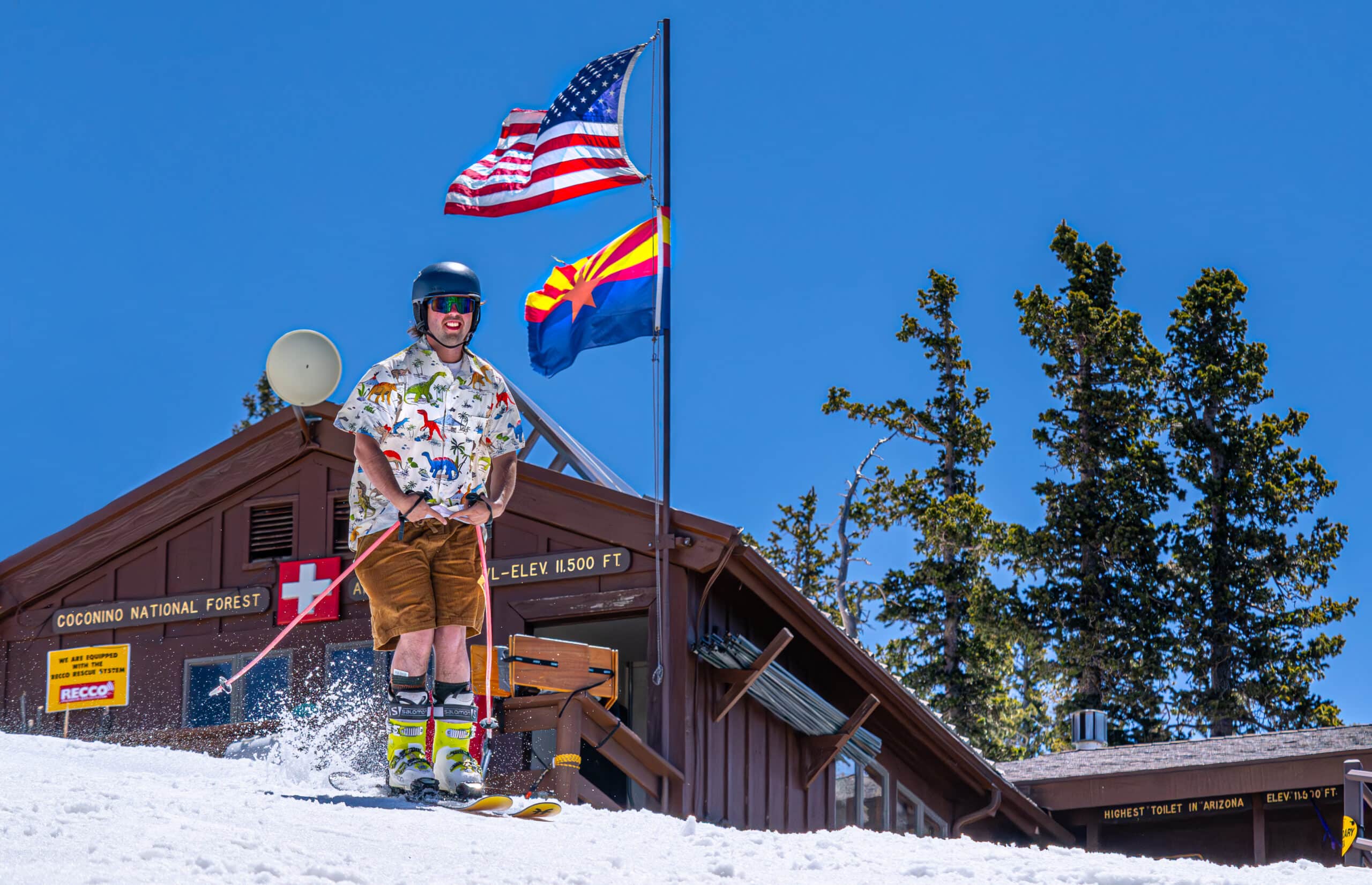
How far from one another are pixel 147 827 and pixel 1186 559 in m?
28.1

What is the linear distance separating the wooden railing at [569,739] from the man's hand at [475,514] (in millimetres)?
3103

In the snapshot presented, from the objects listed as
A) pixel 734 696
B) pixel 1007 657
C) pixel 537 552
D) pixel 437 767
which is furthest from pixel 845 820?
pixel 1007 657

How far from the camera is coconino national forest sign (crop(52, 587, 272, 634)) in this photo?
50.0 feet

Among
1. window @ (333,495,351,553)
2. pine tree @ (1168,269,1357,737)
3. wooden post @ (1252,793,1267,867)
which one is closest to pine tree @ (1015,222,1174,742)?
pine tree @ (1168,269,1357,737)

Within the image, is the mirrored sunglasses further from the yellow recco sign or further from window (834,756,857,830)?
window (834,756,857,830)

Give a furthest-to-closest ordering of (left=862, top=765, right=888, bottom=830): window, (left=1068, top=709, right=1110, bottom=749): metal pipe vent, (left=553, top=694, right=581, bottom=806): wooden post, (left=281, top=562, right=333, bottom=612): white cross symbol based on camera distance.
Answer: (left=1068, top=709, right=1110, bottom=749): metal pipe vent, (left=862, top=765, right=888, bottom=830): window, (left=281, top=562, right=333, bottom=612): white cross symbol, (left=553, top=694, right=581, bottom=806): wooden post

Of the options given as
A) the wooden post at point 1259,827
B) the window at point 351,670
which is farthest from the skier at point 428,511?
the wooden post at point 1259,827

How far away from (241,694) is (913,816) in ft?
24.0

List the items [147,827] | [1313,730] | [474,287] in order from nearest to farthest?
1. [147,827]
2. [474,287]
3. [1313,730]

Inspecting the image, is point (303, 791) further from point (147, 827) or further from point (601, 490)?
point (601, 490)

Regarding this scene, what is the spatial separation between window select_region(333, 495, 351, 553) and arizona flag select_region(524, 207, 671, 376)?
255 cm

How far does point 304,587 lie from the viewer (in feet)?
49.3

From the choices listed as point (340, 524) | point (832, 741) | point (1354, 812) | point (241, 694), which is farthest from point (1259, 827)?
point (241, 694)

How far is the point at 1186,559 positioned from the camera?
102 feet
